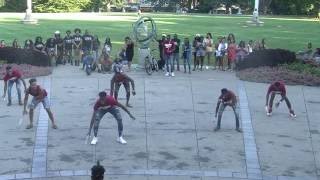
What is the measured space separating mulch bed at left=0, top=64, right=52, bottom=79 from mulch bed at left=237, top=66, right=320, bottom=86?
7288 mm

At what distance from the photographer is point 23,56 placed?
80.4 ft

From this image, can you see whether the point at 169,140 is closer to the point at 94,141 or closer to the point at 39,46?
the point at 94,141

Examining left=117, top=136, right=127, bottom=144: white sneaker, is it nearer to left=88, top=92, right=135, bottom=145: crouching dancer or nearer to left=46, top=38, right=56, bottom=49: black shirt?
left=88, top=92, right=135, bottom=145: crouching dancer

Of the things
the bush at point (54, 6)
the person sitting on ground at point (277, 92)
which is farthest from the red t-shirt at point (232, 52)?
the bush at point (54, 6)

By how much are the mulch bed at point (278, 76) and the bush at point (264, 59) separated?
0.71m

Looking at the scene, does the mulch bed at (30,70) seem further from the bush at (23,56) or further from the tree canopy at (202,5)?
the tree canopy at (202,5)

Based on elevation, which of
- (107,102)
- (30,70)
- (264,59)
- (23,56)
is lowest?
(30,70)

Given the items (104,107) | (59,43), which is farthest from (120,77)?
(59,43)

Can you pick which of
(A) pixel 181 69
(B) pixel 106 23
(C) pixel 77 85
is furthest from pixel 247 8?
(C) pixel 77 85

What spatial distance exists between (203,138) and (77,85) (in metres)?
7.13

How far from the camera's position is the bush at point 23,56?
24406mm

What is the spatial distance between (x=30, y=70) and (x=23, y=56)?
1410 mm

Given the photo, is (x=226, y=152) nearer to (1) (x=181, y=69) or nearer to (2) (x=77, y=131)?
(2) (x=77, y=131)

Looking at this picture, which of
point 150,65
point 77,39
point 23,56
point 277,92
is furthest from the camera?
point 77,39
